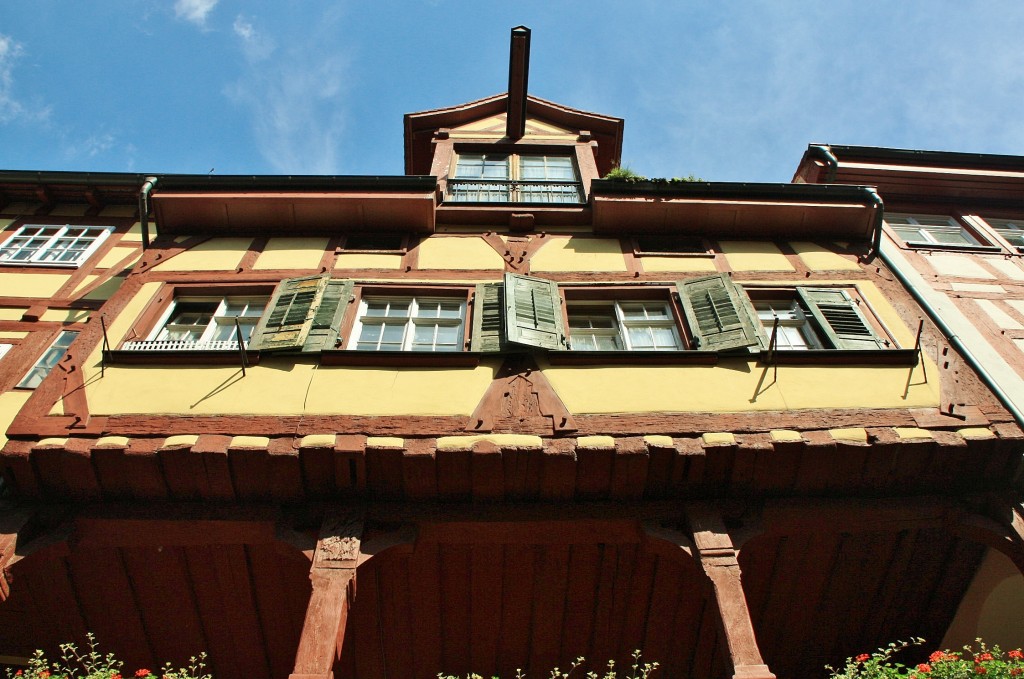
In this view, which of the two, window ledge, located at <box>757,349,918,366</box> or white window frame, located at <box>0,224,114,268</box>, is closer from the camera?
window ledge, located at <box>757,349,918,366</box>

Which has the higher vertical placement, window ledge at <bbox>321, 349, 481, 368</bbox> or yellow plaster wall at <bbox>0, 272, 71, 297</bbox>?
yellow plaster wall at <bbox>0, 272, 71, 297</bbox>

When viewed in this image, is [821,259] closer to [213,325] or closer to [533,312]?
[533,312]

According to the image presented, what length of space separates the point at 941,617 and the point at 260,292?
858 cm

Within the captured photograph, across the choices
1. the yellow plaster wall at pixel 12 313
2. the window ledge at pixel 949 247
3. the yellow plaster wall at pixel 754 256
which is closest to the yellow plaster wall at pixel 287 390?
the yellow plaster wall at pixel 12 313

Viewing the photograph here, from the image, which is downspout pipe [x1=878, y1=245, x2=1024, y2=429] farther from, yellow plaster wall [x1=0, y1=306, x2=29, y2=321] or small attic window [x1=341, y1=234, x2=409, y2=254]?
yellow plaster wall [x1=0, y1=306, x2=29, y2=321]

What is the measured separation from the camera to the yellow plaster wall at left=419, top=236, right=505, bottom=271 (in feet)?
30.1

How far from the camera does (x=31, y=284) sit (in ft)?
31.9

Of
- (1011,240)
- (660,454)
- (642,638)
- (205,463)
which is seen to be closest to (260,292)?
(205,463)

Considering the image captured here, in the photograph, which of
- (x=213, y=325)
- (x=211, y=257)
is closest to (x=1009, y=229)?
(x=213, y=325)

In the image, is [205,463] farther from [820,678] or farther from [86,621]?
[820,678]

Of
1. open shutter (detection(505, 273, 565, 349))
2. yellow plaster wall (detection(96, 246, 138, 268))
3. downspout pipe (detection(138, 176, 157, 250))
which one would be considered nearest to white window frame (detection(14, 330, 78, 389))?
downspout pipe (detection(138, 176, 157, 250))

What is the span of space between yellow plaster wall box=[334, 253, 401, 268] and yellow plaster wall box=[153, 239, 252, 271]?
1396 mm

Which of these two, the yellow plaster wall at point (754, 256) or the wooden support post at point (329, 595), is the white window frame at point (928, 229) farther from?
the wooden support post at point (329, 595)

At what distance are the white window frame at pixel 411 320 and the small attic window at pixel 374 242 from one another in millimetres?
1297
